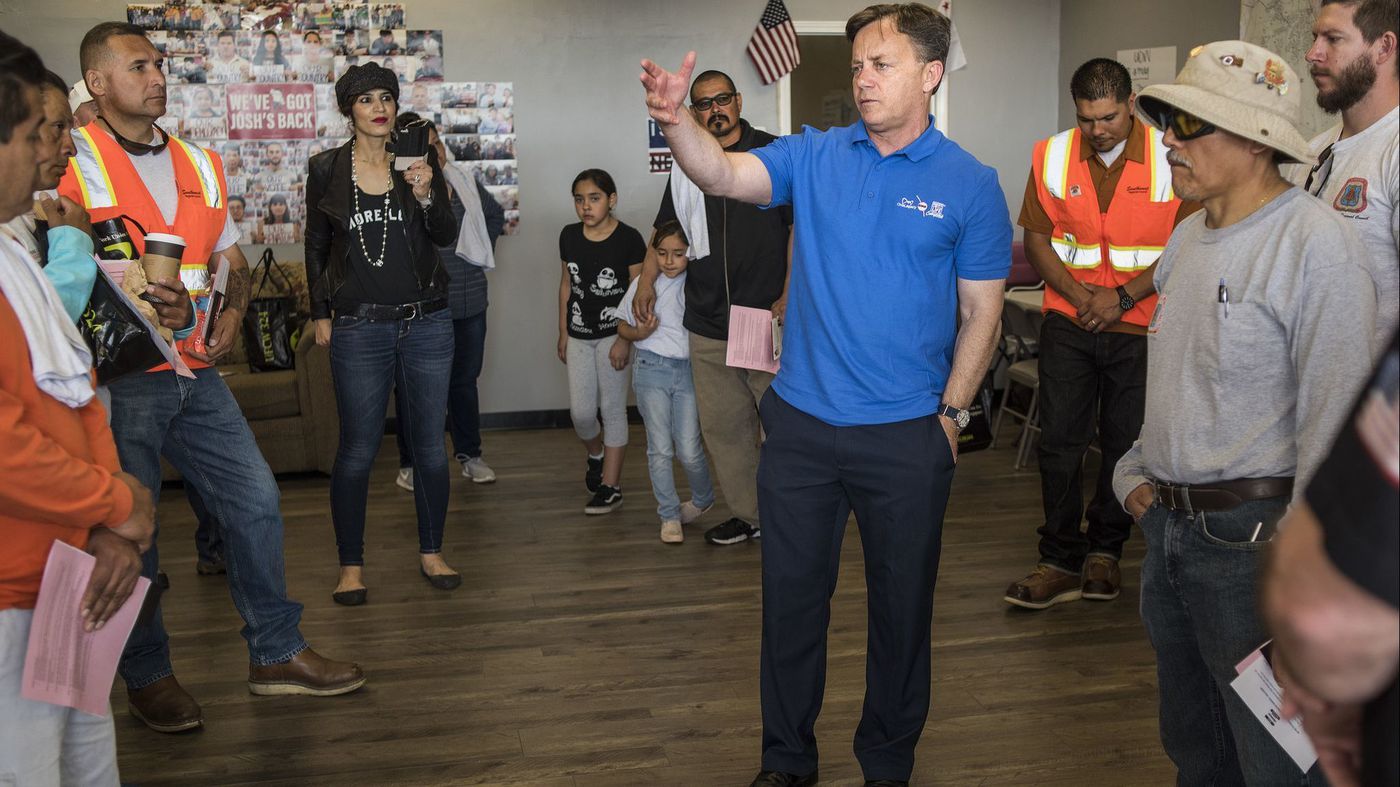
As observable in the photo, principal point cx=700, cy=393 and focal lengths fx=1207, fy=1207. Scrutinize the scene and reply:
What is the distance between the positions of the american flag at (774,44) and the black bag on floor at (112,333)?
18.4ft

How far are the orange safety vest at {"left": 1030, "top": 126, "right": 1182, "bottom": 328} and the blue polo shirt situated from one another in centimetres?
165

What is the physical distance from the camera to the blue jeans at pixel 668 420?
5062mm

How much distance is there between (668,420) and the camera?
5.14 meters

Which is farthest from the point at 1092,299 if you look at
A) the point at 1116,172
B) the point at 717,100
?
the point at 717,100

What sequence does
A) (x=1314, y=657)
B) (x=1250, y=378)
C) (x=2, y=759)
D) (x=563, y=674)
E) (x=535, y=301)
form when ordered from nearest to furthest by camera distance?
(x=1314, y=657) < (x=2, y=759) < (x=1250, y=378) < (x=563, y=674) < (x=535, y=301)

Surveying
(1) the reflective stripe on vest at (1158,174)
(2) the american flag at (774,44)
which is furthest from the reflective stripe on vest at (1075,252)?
(2) the american flag at (774,44)

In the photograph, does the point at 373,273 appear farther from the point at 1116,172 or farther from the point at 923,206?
the point at 1116,172

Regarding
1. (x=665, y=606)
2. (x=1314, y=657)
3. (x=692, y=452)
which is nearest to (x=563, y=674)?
(x=665, y=606)

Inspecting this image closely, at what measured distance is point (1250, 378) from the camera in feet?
6.73

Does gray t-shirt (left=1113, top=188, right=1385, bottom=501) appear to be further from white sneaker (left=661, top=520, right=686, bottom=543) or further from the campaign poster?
the campaign poster

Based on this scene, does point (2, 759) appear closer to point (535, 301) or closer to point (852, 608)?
point (852, 608)

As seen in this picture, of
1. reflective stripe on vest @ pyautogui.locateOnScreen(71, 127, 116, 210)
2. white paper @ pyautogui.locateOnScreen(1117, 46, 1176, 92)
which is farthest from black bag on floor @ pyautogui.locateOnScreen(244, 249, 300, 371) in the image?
white paper @ pyautogui.locateOnScreen(1117, 46, 1176, 92)

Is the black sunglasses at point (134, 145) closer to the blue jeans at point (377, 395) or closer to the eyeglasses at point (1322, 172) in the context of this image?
the blue jeans at point (377, 395)

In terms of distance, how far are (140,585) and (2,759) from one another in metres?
0.37
